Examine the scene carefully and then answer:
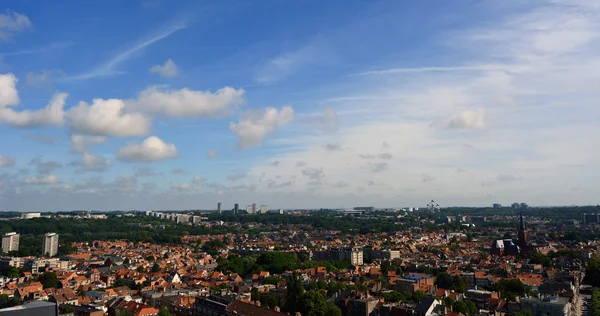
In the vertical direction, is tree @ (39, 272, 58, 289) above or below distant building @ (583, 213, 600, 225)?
below

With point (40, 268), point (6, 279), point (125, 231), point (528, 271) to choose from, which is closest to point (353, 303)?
point (528, 271)

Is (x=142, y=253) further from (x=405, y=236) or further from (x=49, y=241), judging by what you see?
(x=405, y=236)

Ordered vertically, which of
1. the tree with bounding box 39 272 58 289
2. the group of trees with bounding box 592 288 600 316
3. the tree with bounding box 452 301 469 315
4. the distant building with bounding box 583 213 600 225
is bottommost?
the tree with bounding box 39 272 58 289

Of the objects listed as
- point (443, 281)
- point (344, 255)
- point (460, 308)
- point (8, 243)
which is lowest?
point (443, 281)

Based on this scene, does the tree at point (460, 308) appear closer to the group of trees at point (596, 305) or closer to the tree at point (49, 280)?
the group of trees at point (596, 305)

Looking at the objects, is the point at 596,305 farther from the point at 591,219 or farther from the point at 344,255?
the point at 591,219

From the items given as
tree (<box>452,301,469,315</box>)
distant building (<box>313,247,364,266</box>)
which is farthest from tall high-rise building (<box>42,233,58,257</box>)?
tree (<box>452,301,469,315</box>)

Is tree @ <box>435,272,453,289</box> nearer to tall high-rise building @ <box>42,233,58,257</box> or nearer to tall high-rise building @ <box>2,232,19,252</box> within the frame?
tall high-rise building @ <box>42,233,58,257</box>

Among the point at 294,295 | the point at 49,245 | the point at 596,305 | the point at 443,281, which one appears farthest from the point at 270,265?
the point at 49,245
